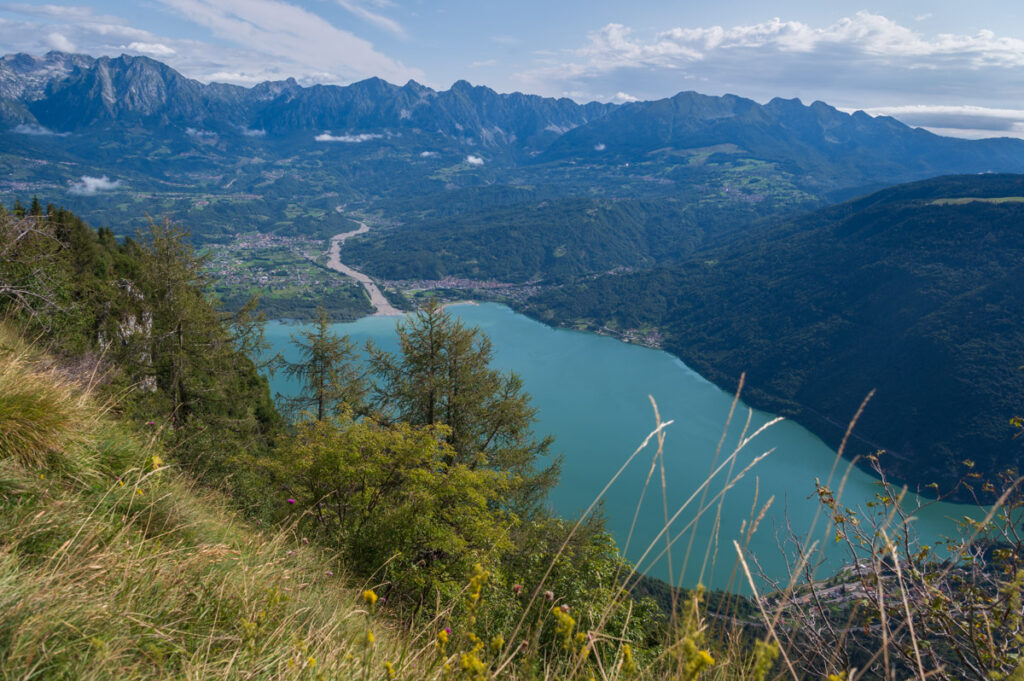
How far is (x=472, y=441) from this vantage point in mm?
11023

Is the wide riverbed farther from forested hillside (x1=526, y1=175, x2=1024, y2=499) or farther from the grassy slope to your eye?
the grassy slope

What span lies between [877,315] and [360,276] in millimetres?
112924

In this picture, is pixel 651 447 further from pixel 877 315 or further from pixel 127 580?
pixel 877 315

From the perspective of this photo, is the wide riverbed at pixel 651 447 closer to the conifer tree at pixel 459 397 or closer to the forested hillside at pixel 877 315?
the forested hillside at pixel 877 315

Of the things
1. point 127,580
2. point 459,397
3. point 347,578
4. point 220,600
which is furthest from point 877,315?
point 127,580

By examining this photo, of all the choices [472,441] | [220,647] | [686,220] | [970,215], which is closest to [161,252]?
[472,441]

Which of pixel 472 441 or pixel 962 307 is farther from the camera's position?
pixel 962 307

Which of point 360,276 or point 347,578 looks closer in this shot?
point 347,578

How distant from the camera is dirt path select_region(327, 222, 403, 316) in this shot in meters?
105

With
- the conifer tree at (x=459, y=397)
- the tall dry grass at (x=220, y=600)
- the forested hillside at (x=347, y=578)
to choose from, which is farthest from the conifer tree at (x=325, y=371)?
the tall dry grass at (x=220, y=600)

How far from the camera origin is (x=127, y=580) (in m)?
1.65

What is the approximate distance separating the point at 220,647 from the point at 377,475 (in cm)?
458

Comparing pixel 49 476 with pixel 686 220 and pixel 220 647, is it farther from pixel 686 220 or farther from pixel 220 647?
pixel 686 220

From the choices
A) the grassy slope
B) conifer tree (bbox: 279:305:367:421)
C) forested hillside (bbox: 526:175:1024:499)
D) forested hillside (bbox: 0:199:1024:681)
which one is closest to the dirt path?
forested hillside (bbox: 526:175:1024:499)
